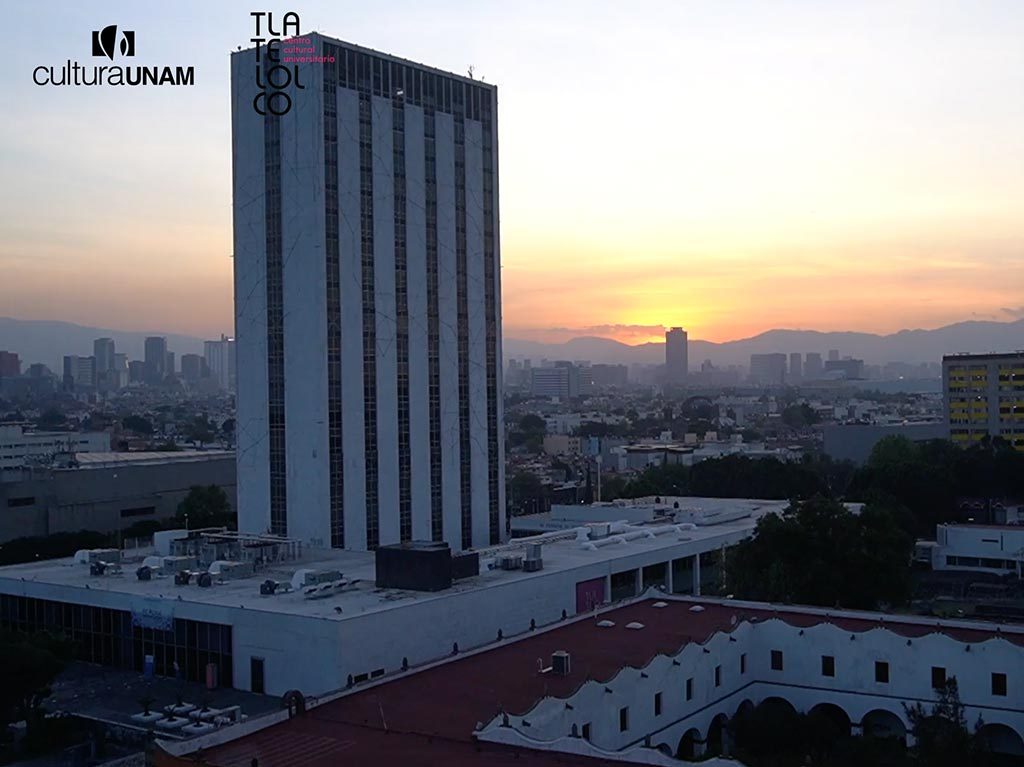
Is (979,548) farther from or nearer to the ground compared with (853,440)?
nearer to the ground

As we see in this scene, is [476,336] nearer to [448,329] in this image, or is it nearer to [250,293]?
[448,329]

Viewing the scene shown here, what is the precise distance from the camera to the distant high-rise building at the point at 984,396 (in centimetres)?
12412

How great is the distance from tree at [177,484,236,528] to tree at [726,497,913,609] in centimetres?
4208

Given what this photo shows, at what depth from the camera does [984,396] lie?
414 ft

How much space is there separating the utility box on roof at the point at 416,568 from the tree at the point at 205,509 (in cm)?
3816

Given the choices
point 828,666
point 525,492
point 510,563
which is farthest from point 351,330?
point 525,492

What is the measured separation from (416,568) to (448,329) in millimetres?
24033

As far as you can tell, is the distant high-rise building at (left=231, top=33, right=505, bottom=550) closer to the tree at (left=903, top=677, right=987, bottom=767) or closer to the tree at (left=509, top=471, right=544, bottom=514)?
the tree at (left=903, top=677, right=987, bottom=767)

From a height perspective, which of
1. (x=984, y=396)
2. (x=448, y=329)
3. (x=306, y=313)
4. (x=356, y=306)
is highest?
(x=356, y=306)

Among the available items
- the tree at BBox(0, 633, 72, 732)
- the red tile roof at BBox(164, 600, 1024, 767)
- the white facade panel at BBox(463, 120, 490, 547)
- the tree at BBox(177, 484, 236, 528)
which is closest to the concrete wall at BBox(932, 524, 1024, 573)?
the white facade panel at BBox(463, 120, 490, 547)

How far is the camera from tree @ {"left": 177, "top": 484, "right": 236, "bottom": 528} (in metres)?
79.0

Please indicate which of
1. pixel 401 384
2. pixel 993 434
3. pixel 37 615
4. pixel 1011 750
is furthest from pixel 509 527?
pixel 993 434

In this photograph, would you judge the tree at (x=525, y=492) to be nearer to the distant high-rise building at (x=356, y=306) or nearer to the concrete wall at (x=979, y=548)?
the concrete wall at (x=979, y=548)

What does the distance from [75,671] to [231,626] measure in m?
7.90
